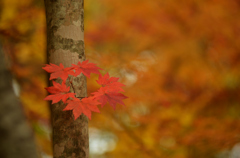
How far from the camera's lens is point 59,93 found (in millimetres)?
1145

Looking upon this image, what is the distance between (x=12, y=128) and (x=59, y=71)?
1.17ft

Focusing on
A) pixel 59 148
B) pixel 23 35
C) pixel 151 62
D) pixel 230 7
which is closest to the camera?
pixel 59 148

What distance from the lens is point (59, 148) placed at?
118cm

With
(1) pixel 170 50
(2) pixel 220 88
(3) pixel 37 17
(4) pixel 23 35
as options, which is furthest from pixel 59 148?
(2) pixel 220 88

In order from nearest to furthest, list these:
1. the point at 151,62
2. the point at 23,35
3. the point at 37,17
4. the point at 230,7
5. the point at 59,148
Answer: the point at 59,148
the point at 23,35
the point at 37,17
the point at 230,7
the point at 151,62

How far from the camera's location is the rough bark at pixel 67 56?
1.17m

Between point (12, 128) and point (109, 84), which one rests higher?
point (109, 84)

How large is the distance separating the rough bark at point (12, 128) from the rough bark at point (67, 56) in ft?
0.47

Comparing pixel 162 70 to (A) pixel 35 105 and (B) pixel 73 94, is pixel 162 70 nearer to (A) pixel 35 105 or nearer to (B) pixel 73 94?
(A) pixel 35 105

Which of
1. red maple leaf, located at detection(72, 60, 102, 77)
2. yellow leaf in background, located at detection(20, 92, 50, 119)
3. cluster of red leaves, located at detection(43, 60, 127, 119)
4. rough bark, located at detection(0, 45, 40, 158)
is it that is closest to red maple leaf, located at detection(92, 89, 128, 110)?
cluster of red leaves, located at detection(43, 60, 127, 119)

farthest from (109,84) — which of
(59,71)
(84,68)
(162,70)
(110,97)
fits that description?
(162,70)

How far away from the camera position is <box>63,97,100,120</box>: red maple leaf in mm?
1104

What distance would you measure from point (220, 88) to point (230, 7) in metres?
1.25

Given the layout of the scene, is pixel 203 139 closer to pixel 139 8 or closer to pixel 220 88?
pixel 220 88
